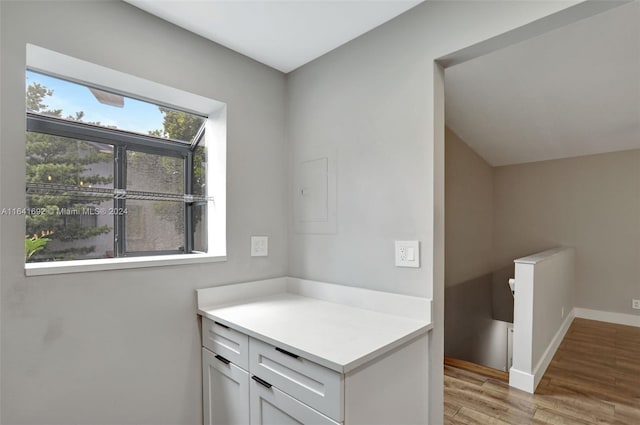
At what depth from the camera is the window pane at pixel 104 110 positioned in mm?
1455

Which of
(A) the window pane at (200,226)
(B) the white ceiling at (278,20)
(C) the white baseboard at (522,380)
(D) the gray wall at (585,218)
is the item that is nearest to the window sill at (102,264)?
(A) the window pane at (200,226)

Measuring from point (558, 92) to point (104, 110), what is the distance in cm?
361

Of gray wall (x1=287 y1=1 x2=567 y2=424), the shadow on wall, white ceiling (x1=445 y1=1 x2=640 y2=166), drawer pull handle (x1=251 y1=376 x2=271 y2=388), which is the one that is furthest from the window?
the shadow on wall

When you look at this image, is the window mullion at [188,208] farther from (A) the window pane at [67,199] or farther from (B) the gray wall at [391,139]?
(B) the gray wall at [391,139]

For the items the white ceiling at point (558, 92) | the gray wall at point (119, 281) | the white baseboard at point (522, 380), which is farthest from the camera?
the white baseboard at point (522, 380)

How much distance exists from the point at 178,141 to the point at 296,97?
80cm

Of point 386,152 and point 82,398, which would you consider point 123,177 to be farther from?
point 386,152

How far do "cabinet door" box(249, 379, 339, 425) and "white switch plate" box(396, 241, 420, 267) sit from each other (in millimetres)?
746

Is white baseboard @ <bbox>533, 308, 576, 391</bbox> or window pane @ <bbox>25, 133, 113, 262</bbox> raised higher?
window pane @ <bbox>25, 133, 113, 262</bbox>

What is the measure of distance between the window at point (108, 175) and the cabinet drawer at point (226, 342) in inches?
19.9

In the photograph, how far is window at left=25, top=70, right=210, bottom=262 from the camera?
144cm

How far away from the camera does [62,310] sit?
133cm

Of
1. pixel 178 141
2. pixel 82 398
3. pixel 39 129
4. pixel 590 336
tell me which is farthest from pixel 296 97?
pixel 590 336

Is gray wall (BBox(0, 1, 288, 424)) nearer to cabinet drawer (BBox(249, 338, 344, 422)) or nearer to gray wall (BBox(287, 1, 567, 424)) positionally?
gray wall (BBox(287, 1, 567, 424))
